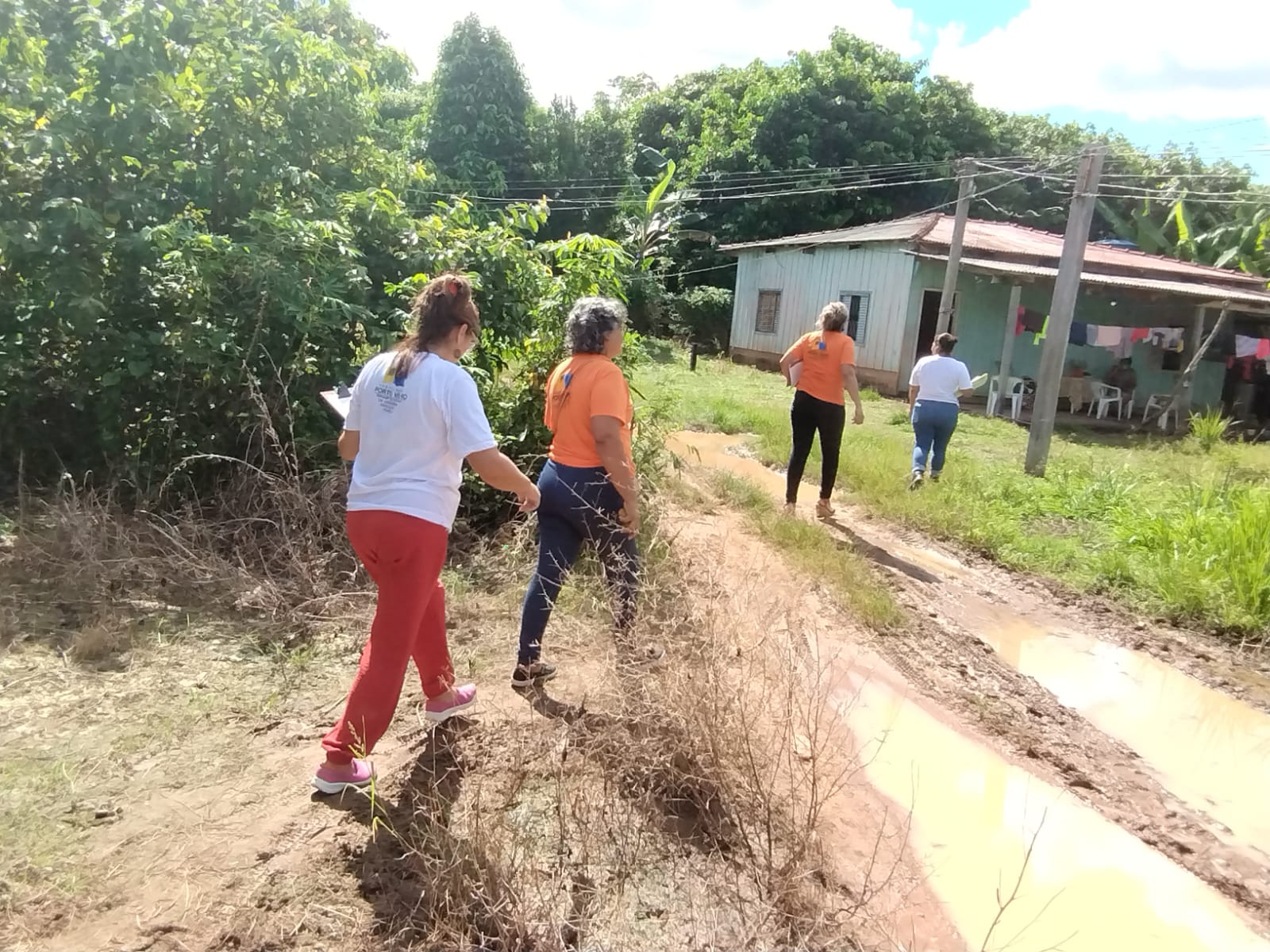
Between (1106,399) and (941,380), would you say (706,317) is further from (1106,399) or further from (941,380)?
(941,380)

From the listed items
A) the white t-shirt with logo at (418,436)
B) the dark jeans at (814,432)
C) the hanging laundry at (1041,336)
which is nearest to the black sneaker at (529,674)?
the white t-shirt with logo at (418,436)

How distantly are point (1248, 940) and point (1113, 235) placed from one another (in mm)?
29710

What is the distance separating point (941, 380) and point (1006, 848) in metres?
4.88

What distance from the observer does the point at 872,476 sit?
311 inches

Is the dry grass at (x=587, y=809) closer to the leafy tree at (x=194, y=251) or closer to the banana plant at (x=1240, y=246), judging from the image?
the leafy tree at (x=194, y=251)

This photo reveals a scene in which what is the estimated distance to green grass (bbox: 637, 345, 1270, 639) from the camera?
5434mm

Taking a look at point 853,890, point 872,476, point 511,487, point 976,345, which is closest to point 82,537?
point 511,487

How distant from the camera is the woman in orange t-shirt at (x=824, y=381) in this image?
246 inches

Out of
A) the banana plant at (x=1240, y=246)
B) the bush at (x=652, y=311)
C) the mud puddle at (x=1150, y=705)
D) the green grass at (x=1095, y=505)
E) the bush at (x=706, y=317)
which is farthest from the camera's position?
the bush at (x=652, y=311)

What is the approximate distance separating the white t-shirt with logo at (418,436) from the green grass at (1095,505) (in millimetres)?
3414

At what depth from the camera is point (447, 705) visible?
3135 mm

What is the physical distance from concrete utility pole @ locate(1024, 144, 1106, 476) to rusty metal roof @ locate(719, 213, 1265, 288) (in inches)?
252

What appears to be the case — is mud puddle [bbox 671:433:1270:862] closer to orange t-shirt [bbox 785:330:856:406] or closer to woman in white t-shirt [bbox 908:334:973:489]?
orange t-shirt [bbox 785:330:856:406]

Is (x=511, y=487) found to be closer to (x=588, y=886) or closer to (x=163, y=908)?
(x=588, y=886)
